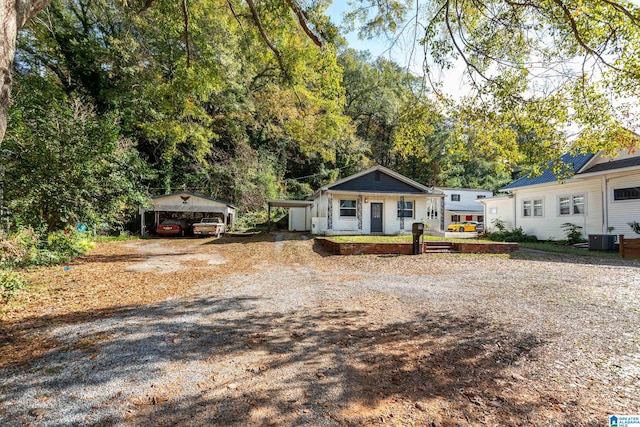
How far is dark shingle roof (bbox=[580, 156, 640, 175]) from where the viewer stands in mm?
13172

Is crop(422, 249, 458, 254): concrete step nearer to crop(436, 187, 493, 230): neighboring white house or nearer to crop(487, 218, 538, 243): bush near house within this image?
crop(487, 218, 538, 243): bush near house

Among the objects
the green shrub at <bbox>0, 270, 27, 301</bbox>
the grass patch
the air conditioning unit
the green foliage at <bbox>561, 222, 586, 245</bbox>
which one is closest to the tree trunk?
the green shrub at <bbox>0, 270, 27, 301</bbox>

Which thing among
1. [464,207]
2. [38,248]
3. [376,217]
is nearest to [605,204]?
[376,217]

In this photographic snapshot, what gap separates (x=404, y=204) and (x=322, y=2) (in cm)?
1453

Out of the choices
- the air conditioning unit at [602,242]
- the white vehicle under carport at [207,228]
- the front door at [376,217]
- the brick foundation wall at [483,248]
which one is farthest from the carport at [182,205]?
the air conditioning unit at [602,242]

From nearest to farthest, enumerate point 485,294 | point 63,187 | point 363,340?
1. point 363,340
2. point 485,294
3. point 63,187

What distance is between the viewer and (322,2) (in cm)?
727

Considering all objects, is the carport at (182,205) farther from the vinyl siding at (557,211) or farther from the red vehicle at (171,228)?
the vinyl siding at (557,211)

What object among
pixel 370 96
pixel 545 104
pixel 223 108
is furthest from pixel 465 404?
pixel 370 96

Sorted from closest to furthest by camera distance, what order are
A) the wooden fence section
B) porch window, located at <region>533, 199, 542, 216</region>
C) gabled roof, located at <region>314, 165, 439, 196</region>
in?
the wooden fence section → porch window, located at <region>533, 199, 542, 216</region> → gabled roof, located at <region>314, 165, 439, 196</region>

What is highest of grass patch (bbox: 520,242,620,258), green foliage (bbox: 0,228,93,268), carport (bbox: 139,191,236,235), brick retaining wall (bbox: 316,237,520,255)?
carport (bbox: 139,191,236,235)

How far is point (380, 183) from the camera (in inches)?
775

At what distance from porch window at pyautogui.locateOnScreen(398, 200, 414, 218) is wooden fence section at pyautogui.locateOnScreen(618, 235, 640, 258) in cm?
1019

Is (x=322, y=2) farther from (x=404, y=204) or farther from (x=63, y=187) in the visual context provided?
(x=404, y=204)
